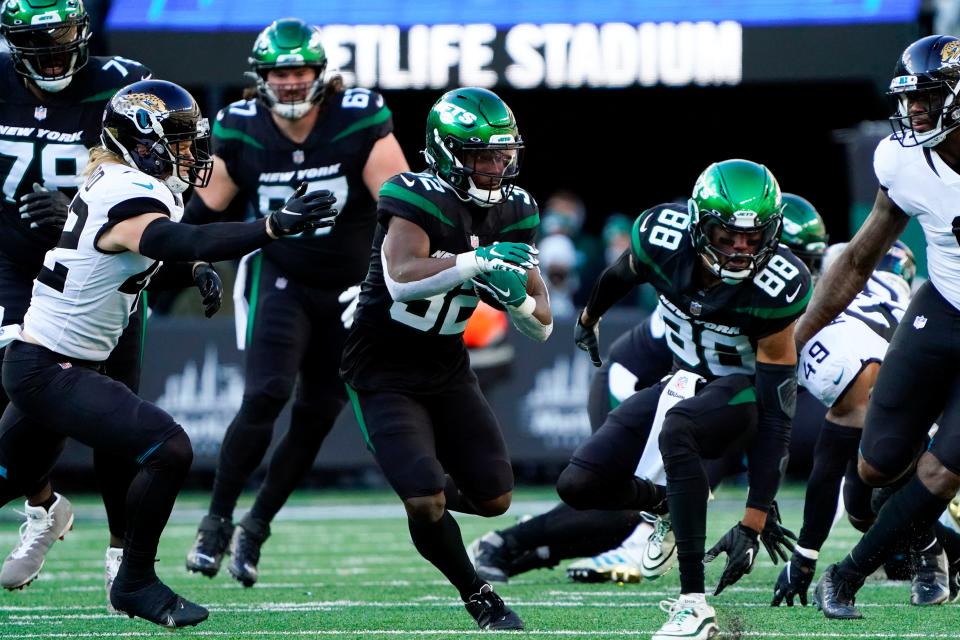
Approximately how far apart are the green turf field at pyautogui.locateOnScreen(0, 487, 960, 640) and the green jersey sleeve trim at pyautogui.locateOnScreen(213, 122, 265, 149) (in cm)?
172

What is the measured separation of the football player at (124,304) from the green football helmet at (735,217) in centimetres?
128

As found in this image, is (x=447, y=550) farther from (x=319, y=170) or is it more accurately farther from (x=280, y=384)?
(x=319, y=170)

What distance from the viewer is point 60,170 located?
576cm

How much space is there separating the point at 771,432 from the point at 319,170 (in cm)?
212

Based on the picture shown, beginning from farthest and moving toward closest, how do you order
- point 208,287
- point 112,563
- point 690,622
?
point 112,563 < point 208,287 < point 690,622

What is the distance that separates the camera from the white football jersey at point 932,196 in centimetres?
486

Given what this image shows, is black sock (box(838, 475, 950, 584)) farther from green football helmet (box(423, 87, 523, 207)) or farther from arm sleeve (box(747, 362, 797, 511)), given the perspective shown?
green football helmet (box(423, 87, 523, 207))

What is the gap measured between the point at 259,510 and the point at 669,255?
1.99 m

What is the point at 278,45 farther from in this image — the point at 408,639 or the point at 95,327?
the point at 408,639

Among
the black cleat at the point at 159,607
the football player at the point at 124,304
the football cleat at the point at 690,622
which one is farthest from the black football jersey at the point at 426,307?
the football cleat at the point at 690,622

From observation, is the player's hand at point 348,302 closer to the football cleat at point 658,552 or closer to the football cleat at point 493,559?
the football cleat at point 493,559

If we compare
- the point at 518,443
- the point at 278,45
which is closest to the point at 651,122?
the point at 518,443

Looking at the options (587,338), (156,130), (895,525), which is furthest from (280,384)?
(895,525)

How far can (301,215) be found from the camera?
4543 mm
